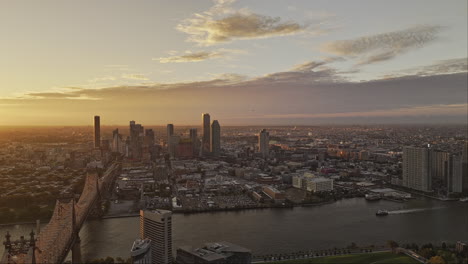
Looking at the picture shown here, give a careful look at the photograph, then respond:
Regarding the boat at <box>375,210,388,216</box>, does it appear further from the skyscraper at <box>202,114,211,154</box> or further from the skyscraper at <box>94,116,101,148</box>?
the skyscraper at <box>94,116,101,148</box>

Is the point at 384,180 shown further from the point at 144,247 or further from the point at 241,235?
the point at 144,247

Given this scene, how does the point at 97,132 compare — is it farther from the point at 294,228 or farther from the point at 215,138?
the point at 294,228

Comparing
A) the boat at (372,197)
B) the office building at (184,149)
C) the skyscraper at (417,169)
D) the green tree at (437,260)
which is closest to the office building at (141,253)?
the green tree at (437,260)

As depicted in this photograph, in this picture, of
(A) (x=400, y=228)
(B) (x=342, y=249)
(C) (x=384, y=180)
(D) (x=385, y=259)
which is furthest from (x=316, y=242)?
(C) (x=384, y=180)

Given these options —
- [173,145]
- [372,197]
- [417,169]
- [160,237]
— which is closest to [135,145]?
[173,145]

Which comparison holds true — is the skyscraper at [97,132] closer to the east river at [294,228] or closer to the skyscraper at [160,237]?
the east river at [294,228]

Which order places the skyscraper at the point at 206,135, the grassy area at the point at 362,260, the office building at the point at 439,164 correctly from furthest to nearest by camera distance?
the skyscraper at the point at 206,135, the office building at the point at 439,164, the grassy area at the point at 362,260

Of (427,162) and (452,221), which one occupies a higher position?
(427,162)
